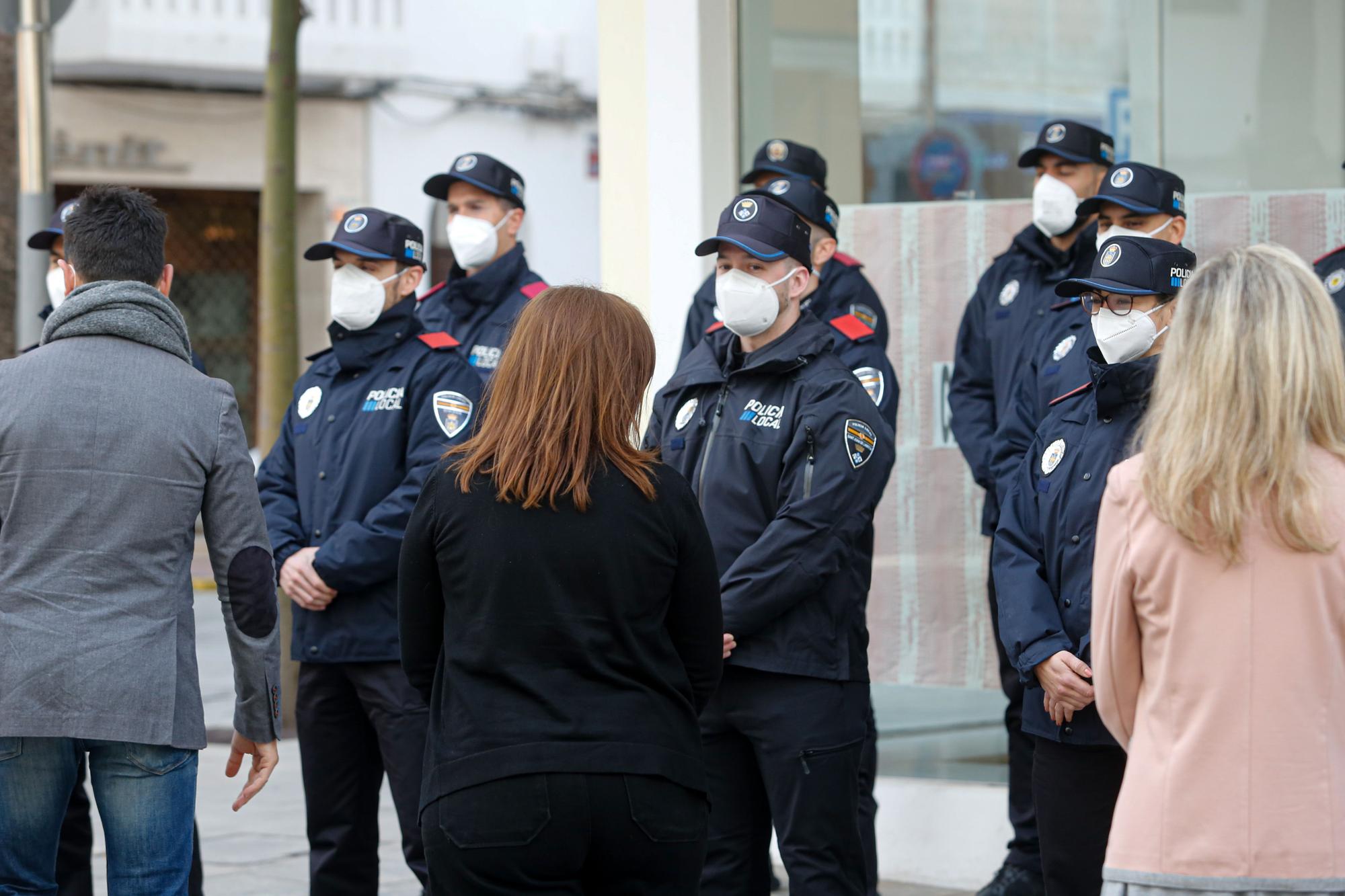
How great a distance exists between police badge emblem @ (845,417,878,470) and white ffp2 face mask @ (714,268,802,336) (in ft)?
1.25

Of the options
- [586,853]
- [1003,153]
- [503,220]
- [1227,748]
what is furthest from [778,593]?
[1003,153]

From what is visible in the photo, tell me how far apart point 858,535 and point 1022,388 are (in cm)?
101

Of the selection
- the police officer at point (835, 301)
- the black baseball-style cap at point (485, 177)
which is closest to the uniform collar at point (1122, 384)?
the police officer at point (835, 301)

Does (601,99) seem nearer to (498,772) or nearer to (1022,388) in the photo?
(1022,388)

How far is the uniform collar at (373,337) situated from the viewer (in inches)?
193

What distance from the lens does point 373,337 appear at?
193 inches

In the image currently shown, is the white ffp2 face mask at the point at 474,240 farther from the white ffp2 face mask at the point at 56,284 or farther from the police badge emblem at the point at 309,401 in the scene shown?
the white ffp2 face mask at the point at 56,284

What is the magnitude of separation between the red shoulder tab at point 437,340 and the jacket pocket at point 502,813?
2.22 metres

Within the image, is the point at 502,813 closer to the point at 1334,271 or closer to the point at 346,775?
the point at 346,775

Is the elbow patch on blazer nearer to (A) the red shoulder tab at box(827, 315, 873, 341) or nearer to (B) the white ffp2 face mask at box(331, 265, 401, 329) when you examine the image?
(B) the white ffp2 face mask at box(331, 265, 401, 329)

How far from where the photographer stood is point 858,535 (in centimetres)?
418

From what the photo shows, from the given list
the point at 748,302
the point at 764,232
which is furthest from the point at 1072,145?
the point at 748,302

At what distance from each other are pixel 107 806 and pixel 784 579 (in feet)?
5.23

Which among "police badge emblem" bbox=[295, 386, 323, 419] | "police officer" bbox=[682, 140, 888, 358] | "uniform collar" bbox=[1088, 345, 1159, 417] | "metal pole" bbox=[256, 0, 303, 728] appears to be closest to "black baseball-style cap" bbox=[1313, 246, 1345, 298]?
"uniform collar" bbox=[1088, 345, 1159, 417]
